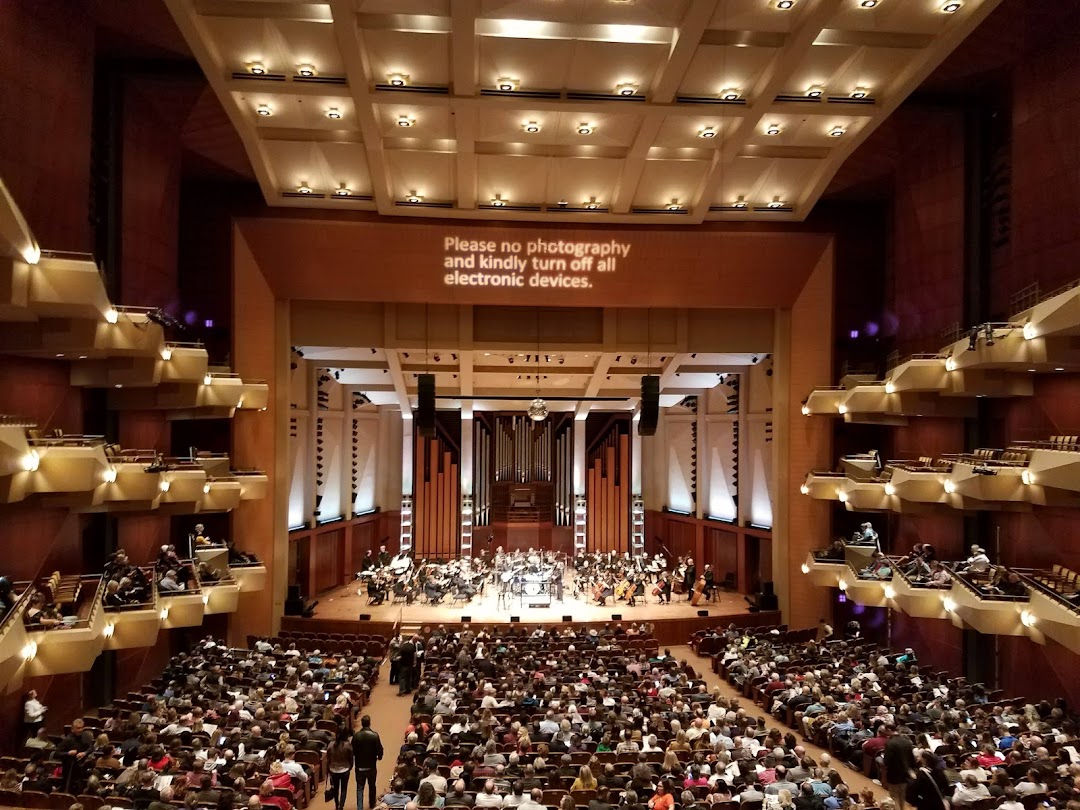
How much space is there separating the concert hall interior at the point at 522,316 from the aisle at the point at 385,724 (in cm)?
11

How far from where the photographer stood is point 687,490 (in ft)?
77.7

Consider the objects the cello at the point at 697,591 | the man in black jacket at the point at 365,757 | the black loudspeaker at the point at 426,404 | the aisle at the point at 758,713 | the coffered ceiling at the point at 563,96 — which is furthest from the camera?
the cello at the point at 697,591

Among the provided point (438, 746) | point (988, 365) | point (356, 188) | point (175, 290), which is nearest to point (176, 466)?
point (175, 290)

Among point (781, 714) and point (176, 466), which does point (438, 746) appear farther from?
point (176, 466)

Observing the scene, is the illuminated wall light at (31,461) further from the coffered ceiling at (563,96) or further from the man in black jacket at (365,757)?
the coffered ceiling at (563,96)

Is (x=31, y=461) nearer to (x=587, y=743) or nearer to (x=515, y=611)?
(x=587, y=743)

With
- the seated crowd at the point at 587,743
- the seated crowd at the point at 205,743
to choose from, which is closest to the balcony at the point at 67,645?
the seated crowd at the point at 205,743

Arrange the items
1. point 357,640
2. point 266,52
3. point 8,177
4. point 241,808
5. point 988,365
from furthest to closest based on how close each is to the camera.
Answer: point 357,640 → point 266,52 → point 988,365 → point 8,177 → point 241,808

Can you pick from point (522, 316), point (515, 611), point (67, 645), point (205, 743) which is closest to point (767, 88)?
point (522, 316)

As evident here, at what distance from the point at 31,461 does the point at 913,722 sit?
11.1 meters

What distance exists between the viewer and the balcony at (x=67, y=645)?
30.2 ft

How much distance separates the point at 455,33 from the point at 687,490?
15.7 m

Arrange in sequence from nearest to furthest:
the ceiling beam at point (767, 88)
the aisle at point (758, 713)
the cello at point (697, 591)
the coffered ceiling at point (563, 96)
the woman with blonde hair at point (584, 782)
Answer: the woman with blonde hair at point (584, 782), the aisle at point (758, 713), the ceiling beam at point (767, 88), the coffered ceiling at point (563, 96), the cello at point (697, 591)

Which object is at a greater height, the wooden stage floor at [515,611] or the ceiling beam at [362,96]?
the ceiling beam at [362,96]
